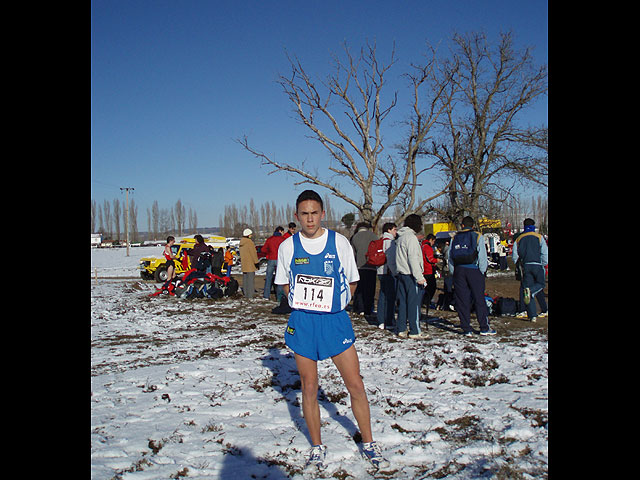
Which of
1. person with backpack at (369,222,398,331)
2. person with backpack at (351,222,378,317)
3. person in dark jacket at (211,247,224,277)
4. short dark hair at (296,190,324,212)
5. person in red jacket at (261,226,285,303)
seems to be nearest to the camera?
short dark hair at (296,190,324,212)

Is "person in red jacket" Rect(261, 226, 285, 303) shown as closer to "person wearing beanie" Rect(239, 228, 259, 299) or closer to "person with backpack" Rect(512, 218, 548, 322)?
"person wearing beanie" Rect(239, 228, 259, 299)

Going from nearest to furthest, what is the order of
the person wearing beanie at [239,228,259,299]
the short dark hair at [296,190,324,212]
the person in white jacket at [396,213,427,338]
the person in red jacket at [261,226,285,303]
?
the short dark hair at [296,190,324,212] < the person in white jacket at [396,213,427,338] < the person in red jacket at [261,226,285,303] < the person wearing beanie at [239,228,259,299]

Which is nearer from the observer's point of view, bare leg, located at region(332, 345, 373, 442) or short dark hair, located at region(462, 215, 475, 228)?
bare leg, located at region(332, 345, 373, 442)

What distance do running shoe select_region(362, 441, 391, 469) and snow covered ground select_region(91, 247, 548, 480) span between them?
0.07 meters

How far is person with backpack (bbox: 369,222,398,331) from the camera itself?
7887 mm

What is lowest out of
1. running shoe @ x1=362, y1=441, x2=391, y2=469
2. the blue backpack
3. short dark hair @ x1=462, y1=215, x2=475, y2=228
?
running shoe @ x1=362, y1=441, x2=391, y2=469

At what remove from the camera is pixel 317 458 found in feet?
10.1

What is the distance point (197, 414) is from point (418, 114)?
19.9 meters

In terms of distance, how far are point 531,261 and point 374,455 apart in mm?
6499

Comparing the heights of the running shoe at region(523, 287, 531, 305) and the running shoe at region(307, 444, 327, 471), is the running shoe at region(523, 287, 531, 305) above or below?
above

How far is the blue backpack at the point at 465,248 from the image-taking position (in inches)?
280

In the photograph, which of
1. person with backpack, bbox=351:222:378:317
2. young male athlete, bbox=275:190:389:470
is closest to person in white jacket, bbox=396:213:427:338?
person with backpack, bbox=351:222:378:317
